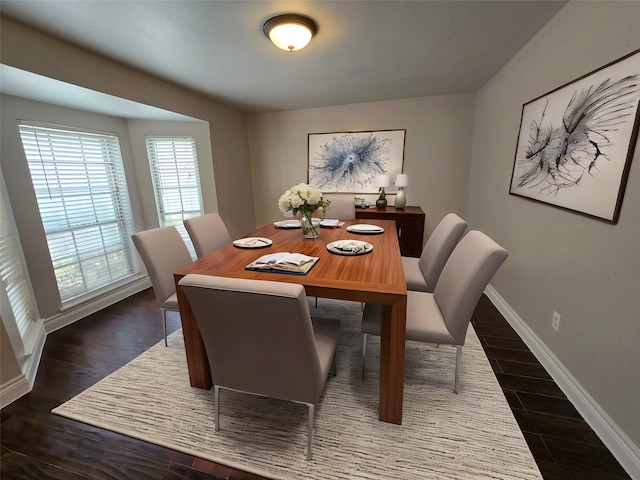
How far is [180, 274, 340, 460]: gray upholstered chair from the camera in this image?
0.91 metres

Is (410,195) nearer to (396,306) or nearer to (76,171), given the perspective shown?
(396,306)

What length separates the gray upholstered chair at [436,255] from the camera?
187 cm

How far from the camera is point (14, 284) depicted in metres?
2.03

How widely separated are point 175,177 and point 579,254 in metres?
3.96

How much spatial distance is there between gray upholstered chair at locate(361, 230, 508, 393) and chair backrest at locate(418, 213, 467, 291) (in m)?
0.28

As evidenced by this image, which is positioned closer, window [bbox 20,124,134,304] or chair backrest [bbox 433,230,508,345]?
chair backrest [bbox 433,230,508,345]

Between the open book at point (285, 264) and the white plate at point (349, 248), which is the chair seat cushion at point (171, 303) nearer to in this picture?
the open book at point (285, 264)

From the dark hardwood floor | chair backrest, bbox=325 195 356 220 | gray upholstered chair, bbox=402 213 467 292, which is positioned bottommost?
the dark hardwood floor

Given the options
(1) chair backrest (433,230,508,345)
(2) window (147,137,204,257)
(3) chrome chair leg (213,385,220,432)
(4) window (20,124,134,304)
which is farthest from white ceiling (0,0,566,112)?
(3) chrome chair leg (213,385,220,432)

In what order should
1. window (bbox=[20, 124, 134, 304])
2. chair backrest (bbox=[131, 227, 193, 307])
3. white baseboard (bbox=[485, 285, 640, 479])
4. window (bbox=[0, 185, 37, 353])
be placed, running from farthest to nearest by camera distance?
window (bbox=[20, 124, 134, 304]) → window (bbox=[0, 185, 37, 353]) → chair backrest (bbox=[131, 227, 193, 307]) → white baseboard (bbox=[485, 285, 640, 479])

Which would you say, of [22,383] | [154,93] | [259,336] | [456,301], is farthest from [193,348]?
[154,93]

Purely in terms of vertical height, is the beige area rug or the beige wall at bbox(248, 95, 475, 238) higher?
the beige wall at bbox(248, 95, 475, 238)

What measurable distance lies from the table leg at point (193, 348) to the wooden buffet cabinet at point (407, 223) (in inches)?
101

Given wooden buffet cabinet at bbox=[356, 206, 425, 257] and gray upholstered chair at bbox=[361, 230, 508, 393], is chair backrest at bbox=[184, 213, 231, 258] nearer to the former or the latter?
gray upholstered chair at bbox=[361, 230, 508, 393]
